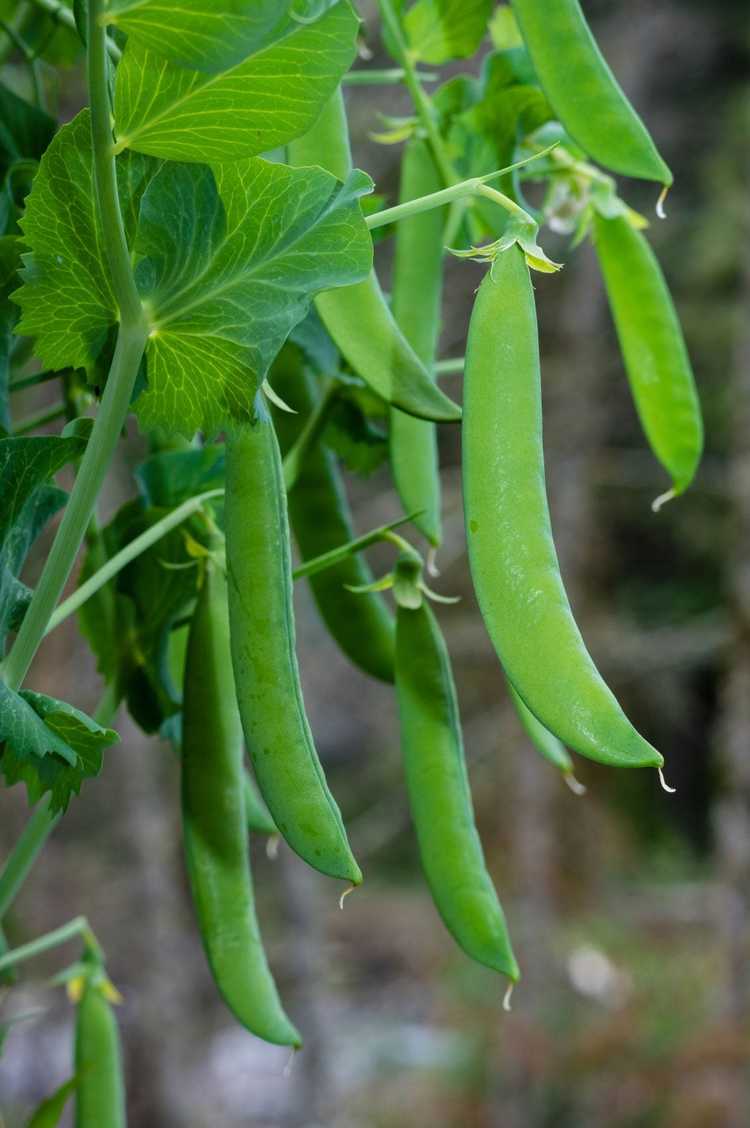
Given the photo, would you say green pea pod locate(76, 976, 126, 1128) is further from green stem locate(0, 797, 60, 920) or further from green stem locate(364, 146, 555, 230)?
green stem locate(364, 146, 555, 230)

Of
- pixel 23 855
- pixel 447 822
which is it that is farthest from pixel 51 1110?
pixel 447 822

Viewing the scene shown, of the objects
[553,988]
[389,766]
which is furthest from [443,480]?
[553,988]

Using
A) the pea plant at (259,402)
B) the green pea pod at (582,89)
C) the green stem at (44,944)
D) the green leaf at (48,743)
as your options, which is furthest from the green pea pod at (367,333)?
the green stem at (44,944)

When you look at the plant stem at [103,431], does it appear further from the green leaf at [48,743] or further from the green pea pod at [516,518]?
the green pea pod at [516,518]

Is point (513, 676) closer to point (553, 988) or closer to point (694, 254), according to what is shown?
point (553, 988)

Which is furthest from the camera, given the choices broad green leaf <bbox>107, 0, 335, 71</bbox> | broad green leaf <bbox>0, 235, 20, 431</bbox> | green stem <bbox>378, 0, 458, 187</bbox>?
green stem <bbox>378, 0, 458, 187</bbox>

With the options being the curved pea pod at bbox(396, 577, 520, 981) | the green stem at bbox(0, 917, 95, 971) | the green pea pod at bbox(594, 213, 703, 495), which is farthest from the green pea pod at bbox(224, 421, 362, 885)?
the green pea pod at bbox(594, 213, 703, 495)

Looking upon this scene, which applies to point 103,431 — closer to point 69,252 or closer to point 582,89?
point 69,252
